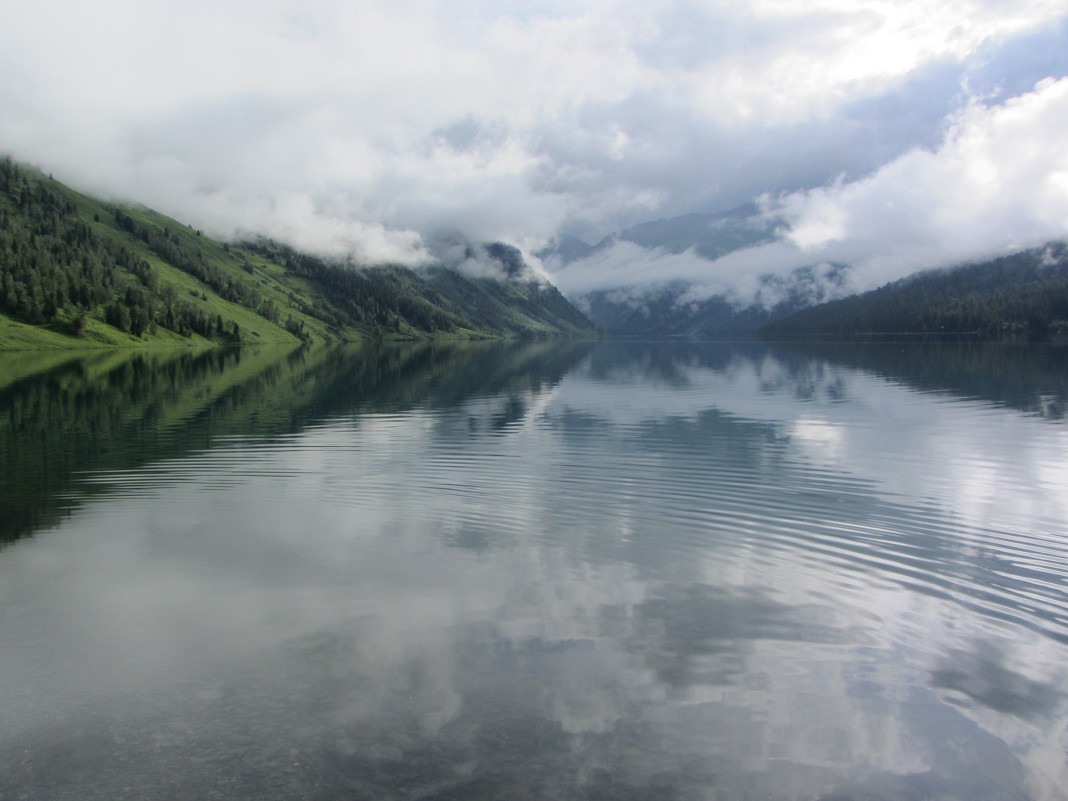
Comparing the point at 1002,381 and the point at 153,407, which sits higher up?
the point at 1002,381

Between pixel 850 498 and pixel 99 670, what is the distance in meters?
27.5

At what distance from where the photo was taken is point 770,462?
38.0m

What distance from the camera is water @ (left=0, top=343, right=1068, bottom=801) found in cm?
1140

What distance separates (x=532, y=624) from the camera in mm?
16891

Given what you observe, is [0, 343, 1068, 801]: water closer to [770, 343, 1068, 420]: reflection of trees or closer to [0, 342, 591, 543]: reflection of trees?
[0, 342, 591, 543]: reflection of trees

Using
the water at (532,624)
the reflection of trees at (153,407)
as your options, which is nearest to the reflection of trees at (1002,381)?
the water at (532,624)

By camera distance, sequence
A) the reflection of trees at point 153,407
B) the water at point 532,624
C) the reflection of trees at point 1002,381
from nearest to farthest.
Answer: the water at point 532,624 < the reflection of trees at point 153,407 < the reflection of trees at point 1002,381

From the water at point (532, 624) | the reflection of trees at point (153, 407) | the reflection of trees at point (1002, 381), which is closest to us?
the water at point (532, 624)

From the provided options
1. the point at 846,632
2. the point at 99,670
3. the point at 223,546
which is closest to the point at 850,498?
the point at 846,632

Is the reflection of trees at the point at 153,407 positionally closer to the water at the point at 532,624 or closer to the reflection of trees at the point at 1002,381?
the water at the point at 532,624

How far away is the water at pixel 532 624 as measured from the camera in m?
11.4

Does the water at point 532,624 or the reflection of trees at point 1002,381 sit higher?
the reflection of trees at point 1002,381

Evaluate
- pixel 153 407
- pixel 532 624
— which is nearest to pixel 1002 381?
pixel 532 624

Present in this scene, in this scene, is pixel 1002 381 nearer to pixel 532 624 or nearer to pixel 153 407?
pixel 532 624
